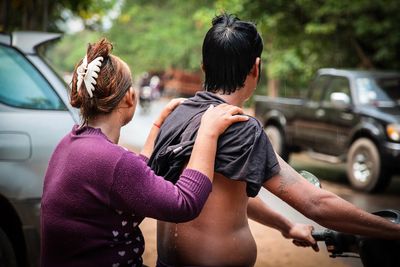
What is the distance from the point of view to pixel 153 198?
194cm

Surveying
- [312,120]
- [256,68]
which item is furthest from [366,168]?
[256,68]

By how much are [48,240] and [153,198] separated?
1.41 feet

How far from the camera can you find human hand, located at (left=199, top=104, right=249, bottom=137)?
6.68ft

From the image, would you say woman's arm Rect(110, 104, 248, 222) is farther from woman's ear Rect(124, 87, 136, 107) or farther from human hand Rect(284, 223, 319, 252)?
human hand Rect(284, 223, 319, 252)

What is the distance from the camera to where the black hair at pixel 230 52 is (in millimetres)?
2174

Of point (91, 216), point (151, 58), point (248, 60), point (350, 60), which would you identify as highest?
point (248, 60)

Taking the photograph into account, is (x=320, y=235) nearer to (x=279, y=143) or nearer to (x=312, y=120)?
(x=312, y=120)

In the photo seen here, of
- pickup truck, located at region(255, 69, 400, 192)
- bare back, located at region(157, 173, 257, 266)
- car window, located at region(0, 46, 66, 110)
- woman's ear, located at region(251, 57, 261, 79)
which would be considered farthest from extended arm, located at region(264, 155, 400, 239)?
pickup truck, located at region(255, 69, 400, 192)

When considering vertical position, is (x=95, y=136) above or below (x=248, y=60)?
below

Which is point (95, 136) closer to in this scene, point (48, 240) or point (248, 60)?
point (48, 240)

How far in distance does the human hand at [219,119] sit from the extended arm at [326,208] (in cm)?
25

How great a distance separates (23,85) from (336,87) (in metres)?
7.72

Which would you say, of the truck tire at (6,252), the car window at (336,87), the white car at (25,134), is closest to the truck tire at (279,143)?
the car window at (336,87)

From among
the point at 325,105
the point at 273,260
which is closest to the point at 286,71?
the point at 325,105
